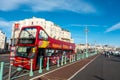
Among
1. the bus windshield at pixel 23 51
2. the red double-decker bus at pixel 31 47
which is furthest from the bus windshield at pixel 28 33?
the bus windshield at pixel 23 51

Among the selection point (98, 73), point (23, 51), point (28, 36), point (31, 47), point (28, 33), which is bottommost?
point (98, 73)

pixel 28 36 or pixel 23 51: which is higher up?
pixel 28 36

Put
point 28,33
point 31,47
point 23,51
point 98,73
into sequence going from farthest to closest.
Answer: point 28,33 → point 23,51 → point 31,47 → point 98,73

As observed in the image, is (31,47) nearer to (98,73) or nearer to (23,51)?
(23,51)

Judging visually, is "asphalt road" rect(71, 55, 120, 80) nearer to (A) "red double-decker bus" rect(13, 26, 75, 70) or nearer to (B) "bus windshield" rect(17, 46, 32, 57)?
(A) "red double-decker bus" rect(13, 26, 75, 70)

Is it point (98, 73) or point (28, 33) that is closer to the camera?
point (98, 73)

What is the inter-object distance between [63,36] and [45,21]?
22.6 m

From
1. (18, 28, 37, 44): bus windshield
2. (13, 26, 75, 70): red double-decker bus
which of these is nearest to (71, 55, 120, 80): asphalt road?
(13, 26, 75, 70): red double-decker bus

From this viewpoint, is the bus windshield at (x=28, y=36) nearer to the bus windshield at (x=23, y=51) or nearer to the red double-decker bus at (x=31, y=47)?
the red double-decker bus at (x=31, y=47)

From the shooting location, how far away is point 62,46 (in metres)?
26.5

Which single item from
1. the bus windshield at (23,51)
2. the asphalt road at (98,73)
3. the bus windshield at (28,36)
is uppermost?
the bus windshield at (28,36)

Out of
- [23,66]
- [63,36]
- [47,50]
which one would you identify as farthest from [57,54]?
[63,36]

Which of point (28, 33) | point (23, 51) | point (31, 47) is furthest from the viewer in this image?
point (28, 33)

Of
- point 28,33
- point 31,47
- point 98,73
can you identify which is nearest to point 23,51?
point 31,47
